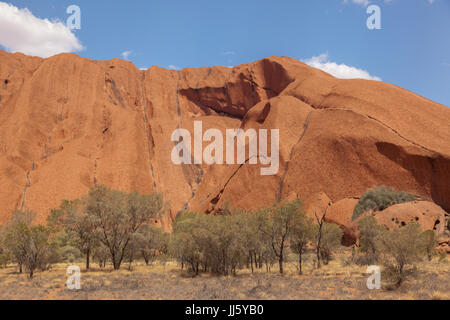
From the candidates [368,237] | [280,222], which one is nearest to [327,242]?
[368,237]

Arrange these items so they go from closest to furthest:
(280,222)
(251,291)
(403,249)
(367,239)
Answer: (251,291), (403,249), (280,222), (367,239)

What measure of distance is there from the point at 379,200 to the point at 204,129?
181 feet

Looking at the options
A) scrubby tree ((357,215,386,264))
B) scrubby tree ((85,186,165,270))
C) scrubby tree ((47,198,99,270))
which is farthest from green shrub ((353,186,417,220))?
scrubby tree ((47,198,99,270))

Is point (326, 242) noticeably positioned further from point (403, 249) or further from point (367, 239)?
point (403, 249)

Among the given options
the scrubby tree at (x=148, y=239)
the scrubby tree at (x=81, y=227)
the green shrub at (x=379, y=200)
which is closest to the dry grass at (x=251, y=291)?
the scrubby tree at (x=81, y=227)

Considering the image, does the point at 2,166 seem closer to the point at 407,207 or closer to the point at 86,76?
the point at 86,76

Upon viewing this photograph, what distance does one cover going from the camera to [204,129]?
86.2 meters

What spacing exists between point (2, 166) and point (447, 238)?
69882mm

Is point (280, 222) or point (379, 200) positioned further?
point (379, 200)

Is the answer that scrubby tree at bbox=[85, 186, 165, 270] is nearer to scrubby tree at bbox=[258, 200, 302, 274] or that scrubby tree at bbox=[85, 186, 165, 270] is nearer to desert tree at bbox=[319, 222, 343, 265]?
scrubby tree at bbox=[258, 200, 302, 274]

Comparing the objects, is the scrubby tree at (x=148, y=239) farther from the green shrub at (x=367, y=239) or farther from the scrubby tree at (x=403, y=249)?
the scrubby tree at (x=403, y=249)

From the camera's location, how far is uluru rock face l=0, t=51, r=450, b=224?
153 feet

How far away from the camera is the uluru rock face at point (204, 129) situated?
46.7 meters

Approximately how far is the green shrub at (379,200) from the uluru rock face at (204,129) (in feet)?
17.3
